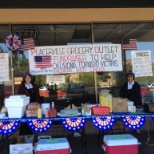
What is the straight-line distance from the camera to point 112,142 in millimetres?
4285

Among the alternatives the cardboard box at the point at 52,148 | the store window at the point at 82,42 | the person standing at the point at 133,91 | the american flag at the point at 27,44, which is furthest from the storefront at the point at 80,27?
the cardboard box at the point at 52,148

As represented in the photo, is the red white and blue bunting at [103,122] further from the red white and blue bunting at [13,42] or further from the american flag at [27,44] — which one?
the red white and blue bunting at [13,42]

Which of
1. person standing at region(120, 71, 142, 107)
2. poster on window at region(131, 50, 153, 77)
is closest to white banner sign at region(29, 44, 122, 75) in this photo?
poster on window at region(131, 50, 153, 77)

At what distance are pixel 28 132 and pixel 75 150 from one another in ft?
3.16

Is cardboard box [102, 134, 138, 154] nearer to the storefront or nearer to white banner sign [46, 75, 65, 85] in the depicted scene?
the storefront

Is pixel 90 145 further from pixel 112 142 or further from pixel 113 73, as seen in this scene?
pixel 113 73

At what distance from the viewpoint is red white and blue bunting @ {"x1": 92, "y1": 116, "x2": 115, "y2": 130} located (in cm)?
447

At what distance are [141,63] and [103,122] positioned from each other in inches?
100

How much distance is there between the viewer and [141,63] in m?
6.54

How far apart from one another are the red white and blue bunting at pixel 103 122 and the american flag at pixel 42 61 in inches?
83.0

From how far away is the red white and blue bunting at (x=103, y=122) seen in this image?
4473 mm

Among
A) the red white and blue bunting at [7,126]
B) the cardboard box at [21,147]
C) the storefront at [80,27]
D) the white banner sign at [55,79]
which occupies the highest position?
the storefront at [80,27]

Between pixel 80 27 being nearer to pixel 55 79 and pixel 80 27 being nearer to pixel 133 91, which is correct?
pixel 55 79

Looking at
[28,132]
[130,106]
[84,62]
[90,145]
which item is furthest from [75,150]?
[84,62]
